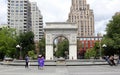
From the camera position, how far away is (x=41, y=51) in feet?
459

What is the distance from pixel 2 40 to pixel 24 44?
797 inches

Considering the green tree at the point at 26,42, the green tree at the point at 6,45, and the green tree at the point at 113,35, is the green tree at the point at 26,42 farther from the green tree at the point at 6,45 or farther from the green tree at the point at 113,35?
the green tree at the point at 113,35

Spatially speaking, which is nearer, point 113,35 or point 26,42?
point 113,35

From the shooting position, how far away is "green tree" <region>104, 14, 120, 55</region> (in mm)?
83194

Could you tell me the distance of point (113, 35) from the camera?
85.1 meters

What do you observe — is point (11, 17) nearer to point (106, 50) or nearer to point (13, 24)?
point (13, 24)

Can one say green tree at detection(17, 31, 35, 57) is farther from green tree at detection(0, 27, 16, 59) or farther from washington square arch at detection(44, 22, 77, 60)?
washington square arch at detection(44, 22, 77, 60)

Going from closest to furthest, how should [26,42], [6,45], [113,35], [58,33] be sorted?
[113,35] → [58,33] → [6,45] → [26,42]

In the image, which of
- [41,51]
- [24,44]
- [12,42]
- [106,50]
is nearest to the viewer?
[106,50]

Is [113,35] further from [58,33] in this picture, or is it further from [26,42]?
[26,42]

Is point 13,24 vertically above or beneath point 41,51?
above

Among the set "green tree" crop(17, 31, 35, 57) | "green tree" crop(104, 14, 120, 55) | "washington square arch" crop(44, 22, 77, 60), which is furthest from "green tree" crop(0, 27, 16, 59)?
"green tree" crop(104, 14, 120, 55)

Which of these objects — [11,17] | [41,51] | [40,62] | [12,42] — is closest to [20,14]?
[11,17]

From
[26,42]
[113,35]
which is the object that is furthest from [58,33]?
[26,42]
